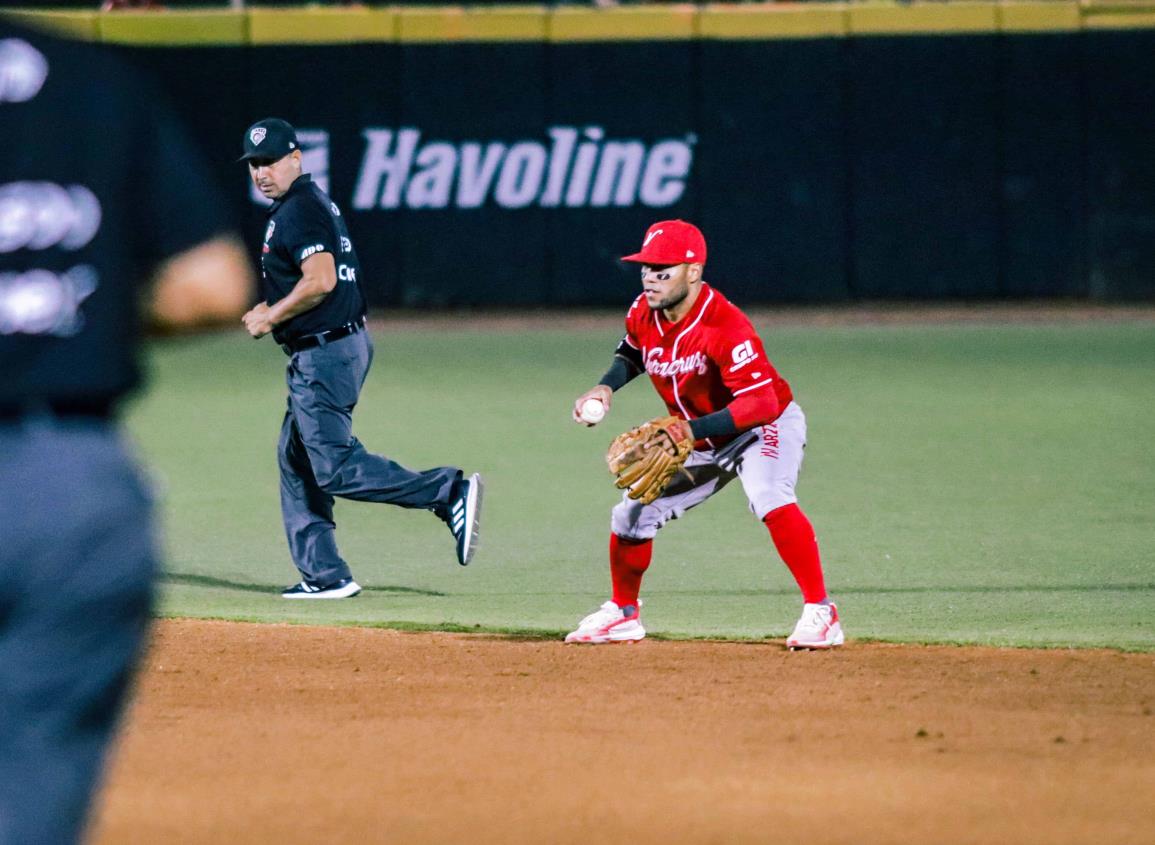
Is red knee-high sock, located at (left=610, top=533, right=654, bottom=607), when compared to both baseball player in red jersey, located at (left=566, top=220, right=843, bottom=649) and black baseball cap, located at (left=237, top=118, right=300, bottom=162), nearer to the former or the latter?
baseball player in red jersey, located at (left=566, top=220, right=843, bottom=649)

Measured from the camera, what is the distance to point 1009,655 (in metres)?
6.67

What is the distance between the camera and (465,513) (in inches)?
308

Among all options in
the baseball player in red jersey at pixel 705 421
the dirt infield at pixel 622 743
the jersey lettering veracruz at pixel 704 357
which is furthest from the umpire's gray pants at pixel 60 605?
the jersey lettering veracruz at pixel 704 357

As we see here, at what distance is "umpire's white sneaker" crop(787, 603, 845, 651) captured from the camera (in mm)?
6672

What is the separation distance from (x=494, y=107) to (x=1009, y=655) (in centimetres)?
1315

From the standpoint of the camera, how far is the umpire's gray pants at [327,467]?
7695 millimetres

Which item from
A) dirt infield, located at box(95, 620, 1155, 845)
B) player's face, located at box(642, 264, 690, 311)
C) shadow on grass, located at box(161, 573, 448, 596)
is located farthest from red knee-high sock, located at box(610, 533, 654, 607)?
shadow on grass, located at box(161, 573, 448, 596)

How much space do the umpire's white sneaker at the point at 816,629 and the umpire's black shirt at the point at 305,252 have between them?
243cm

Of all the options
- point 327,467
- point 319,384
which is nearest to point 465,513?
point 327,467

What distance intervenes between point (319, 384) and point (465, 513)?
32.7 inches

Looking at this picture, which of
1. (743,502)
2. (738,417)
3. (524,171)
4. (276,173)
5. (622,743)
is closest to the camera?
(622,743)

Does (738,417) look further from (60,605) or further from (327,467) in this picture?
(60,605)

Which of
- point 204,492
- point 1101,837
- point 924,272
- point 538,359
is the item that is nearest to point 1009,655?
point 1101,837

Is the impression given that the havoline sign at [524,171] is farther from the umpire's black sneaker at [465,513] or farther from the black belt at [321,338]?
the umpire's black sneaker at [465,513]
